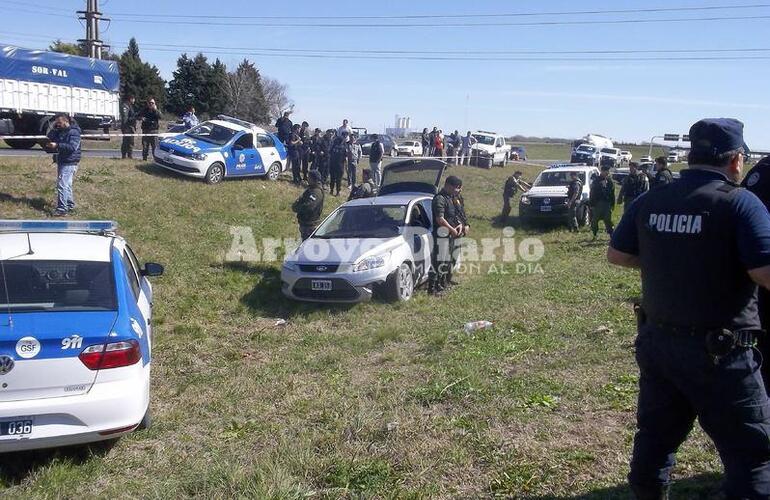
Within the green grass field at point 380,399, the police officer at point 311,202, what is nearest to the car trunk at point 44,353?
the green grass field at point 380,399

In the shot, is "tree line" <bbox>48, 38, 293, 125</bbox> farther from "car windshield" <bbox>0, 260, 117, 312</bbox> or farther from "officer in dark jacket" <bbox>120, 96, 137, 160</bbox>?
"car windshield" <bbox>0, 260, 117, 312</bbox>

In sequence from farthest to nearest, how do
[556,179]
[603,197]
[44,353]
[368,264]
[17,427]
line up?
[556,179] → [603,197] → [368,264] → [44,353] → [17,427]

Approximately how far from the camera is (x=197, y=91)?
51.7m

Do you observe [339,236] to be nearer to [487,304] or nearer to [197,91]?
[487,304]

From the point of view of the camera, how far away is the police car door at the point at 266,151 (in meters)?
18.7

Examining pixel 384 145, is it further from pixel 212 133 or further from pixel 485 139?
pixel 212 133

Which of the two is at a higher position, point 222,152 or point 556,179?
point 222,152

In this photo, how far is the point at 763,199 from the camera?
3.63 metres

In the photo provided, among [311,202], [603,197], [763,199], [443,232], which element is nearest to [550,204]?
[603,197]

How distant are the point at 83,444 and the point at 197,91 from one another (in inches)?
1978

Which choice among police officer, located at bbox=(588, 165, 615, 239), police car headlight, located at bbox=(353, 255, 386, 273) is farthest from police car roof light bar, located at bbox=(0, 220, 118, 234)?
police officer, located at bbox=(588, 165, 615, 239)

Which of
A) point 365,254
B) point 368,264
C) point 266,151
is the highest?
point 266,151

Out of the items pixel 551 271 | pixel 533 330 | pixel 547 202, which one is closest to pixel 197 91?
pixel 547 202

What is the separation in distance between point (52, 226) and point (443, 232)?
20.6 ft
